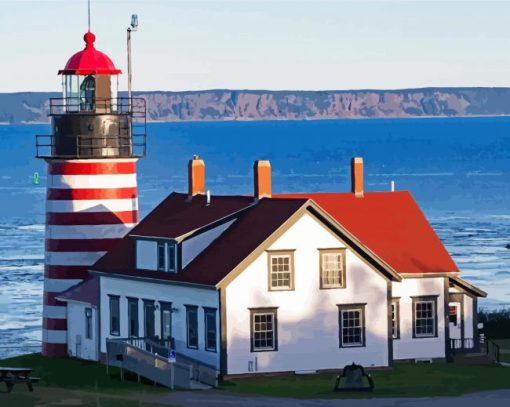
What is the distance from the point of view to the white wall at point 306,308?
50406 millimetres

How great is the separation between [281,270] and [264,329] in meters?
1.55

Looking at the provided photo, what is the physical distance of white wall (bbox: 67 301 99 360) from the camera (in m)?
57.0

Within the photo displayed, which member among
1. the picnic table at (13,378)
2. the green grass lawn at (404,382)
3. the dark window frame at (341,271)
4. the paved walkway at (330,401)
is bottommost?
the paved walkway at (330,401)

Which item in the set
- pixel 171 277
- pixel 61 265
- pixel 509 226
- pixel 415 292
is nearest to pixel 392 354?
pixel 415 292

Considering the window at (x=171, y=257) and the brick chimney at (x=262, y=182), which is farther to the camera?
the brick chimney at (x=262, y=182)

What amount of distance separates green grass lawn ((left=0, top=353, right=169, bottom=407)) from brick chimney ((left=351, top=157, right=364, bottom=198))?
29.0ft

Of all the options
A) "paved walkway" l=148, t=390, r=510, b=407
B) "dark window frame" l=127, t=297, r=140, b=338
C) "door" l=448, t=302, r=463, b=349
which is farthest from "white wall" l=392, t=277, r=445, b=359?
"paved walkway" l=148, t=390, r=510, b=407

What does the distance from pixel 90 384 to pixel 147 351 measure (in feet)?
5.45

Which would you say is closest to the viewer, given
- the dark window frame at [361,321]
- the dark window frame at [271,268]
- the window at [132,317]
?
the dark window frame at [271,268]

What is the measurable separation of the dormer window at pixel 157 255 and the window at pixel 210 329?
7.29ft

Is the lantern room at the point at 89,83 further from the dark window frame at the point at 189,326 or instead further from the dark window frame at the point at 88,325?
the dark window frame at the point at 189,326

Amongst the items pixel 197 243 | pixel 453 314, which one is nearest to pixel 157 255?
pixel 197 243

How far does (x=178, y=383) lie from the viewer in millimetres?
49219

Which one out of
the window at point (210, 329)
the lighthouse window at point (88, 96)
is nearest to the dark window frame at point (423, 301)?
the window at point (210, 329)
